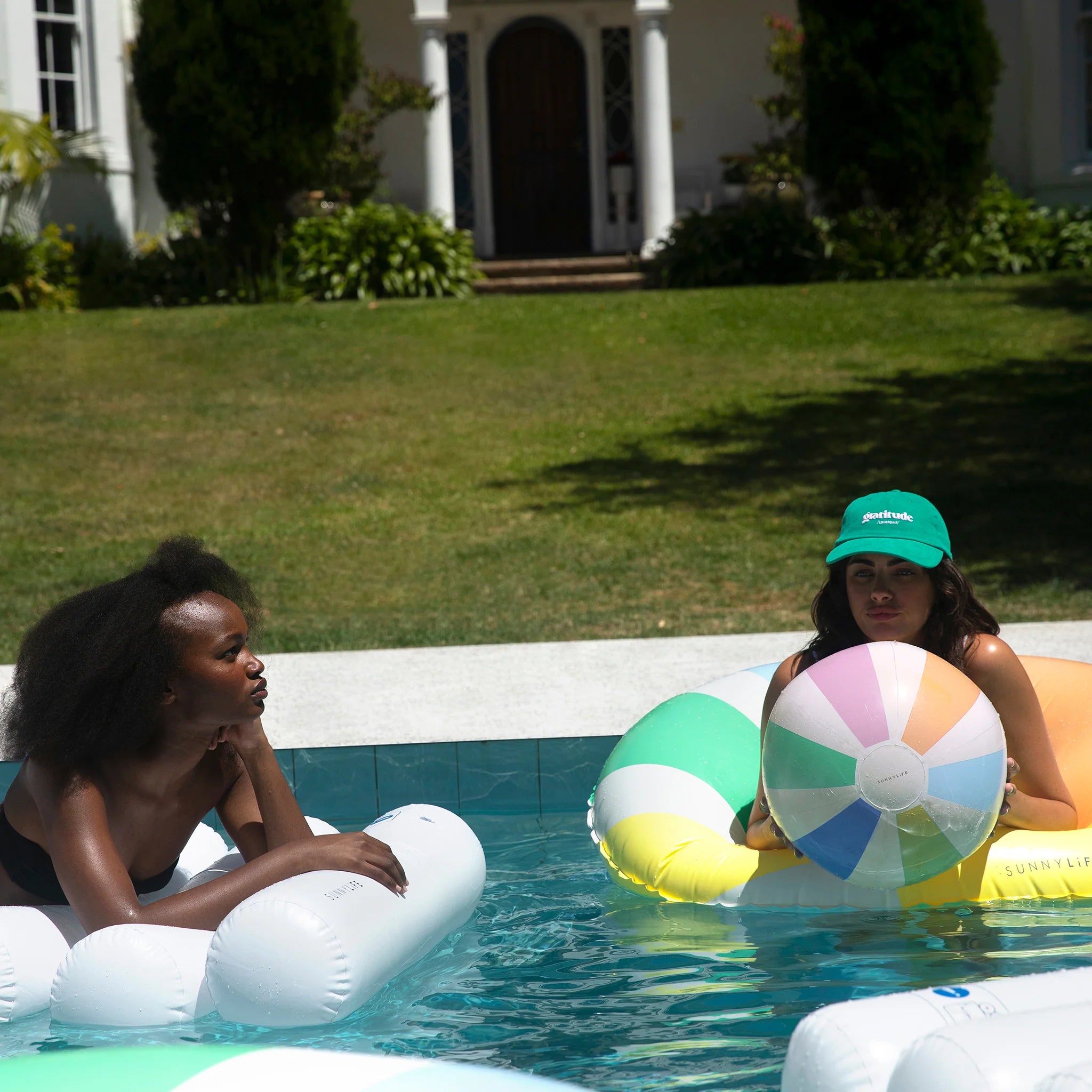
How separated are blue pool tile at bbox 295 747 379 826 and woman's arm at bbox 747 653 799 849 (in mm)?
1472

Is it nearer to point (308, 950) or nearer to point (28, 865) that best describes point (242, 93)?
point (28, 865)

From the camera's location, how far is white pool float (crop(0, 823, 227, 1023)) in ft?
11.2

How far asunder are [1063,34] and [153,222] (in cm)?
1046

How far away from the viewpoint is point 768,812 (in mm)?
4125

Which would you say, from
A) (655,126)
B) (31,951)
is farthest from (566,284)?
(31,951)

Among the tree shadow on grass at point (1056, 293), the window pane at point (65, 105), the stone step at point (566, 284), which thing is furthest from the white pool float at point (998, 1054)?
the window pane at point (65, 105)

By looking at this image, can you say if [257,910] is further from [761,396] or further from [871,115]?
[871,115]

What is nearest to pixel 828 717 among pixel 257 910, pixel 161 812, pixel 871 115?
pixel 257 910

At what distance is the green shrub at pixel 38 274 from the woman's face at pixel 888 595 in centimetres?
1232

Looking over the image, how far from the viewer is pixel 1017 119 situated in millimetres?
16891

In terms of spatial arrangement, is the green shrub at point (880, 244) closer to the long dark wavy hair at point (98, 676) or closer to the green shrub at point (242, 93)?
the green shrub at point (242, 93)

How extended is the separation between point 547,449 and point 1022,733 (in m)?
7.42

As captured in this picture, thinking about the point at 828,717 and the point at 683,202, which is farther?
the point at 683,202

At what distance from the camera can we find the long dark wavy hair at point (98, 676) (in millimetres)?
3342
